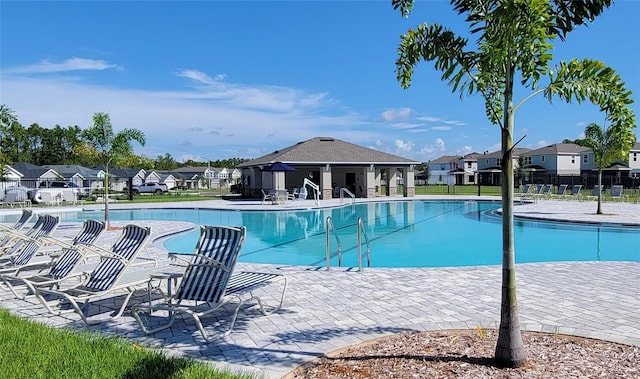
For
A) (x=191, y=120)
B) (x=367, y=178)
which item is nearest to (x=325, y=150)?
(x=367, y=178)

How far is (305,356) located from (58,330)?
292 centimetres

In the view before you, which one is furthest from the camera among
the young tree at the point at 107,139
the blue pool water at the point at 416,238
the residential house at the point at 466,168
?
the residential house at the point at 466,168

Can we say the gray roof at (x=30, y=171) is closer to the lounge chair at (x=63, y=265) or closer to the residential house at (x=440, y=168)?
the lounge chair at (x=63, y=265)

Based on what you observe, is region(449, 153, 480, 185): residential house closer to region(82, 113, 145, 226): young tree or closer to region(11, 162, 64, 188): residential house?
region(11, 162, 64, 188): residential house

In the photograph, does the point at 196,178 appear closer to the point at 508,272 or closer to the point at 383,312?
the point at 383,312

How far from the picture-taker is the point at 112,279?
5707 millimetres

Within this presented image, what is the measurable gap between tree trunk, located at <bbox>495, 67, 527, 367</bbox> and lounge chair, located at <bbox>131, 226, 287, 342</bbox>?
2804 millimetres

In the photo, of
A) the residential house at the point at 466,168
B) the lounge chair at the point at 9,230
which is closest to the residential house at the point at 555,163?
the residential house at the point at 466,168

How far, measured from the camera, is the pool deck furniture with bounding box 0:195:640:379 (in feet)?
15.1

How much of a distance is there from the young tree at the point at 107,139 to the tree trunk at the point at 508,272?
609 inches

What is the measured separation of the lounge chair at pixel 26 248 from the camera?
711 cm

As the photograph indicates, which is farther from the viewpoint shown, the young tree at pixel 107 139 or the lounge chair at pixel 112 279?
the young tree at pixel 107 139

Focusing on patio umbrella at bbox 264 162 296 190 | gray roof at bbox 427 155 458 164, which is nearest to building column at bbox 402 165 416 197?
patio umbrella at bbox 264 162 296 190

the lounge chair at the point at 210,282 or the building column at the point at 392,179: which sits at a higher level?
the building column at the point at 392,179
